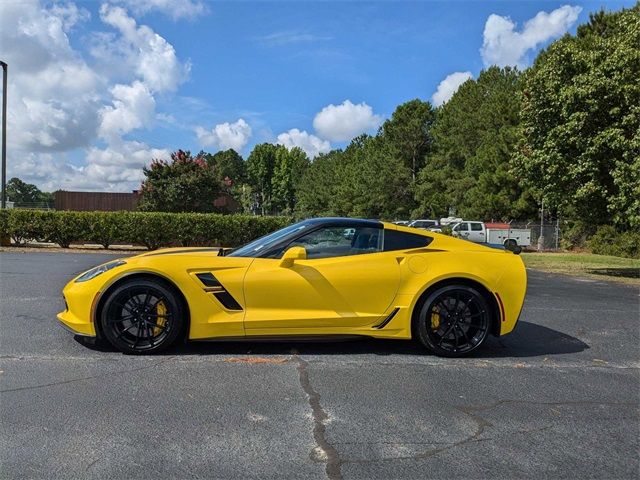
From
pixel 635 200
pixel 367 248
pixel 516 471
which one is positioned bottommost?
pixel 516 471

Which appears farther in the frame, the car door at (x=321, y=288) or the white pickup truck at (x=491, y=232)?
the white pickup truck at (x=491, y=232)

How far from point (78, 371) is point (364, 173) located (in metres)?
51.2

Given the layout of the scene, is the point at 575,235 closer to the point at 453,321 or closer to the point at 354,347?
the point at 453,321

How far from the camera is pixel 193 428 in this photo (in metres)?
3.27

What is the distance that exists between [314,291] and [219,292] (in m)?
0.86

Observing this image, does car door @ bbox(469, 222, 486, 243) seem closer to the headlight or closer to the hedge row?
the hedge row

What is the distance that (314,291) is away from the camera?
477 centimetres

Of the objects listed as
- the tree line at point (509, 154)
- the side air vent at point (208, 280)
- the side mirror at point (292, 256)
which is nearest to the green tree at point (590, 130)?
the tree line at point (509, 154)

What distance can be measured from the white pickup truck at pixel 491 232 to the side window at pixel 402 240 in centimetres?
2526

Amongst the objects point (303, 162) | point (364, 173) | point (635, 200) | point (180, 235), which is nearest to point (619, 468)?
point (635, 200)

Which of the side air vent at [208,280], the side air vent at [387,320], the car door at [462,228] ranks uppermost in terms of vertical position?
the car door at [462,228]

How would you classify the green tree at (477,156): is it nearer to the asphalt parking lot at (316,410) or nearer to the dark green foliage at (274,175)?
the asphalt parking lot at (316,410)

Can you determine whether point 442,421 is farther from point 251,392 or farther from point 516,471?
point 251,392

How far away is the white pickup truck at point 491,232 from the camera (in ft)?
97.9
